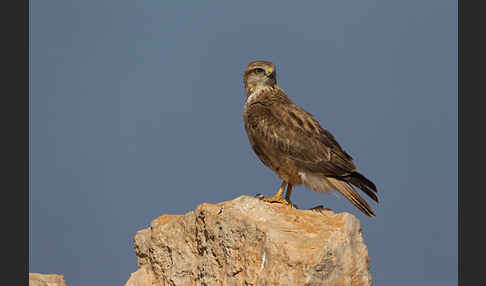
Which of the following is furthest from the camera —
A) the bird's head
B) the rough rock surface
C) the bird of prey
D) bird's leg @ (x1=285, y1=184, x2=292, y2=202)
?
the bird's head

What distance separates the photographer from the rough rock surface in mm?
6824

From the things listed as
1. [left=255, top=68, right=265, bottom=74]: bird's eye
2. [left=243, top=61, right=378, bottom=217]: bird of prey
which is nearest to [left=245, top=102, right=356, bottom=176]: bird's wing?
[left=243, top=61, right=378, bottom=217]: bird of prey

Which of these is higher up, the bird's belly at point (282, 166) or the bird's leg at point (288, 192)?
the bird's belly at point (282, 166)

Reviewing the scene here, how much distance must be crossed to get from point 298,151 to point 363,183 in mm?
892

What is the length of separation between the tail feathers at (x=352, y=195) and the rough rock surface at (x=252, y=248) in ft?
1.24

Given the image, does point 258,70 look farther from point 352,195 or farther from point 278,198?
point 352,195

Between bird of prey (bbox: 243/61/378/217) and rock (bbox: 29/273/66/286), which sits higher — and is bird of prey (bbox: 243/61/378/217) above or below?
above

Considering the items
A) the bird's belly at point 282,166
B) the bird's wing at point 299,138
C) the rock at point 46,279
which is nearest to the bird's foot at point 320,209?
the bird's wing at point 299,138

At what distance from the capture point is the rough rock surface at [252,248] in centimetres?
682

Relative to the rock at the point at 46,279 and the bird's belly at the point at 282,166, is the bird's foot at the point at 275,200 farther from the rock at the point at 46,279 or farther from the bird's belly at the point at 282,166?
the rock at the point at 46,279

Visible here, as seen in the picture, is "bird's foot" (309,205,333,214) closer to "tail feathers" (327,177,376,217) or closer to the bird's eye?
"tail feathers" (327,177,376,217)

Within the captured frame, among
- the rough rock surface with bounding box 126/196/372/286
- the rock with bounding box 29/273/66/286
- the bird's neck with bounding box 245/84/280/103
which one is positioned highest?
the bird's neck with bounding box 245/84/280/103

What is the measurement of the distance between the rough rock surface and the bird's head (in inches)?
81.4

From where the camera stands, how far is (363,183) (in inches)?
331
